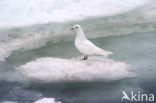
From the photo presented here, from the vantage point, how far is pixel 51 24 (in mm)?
5188

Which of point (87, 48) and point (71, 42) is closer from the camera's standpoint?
point (87, 48)

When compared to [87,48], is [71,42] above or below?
above

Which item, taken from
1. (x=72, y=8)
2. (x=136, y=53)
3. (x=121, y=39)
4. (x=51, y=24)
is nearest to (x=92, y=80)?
(x=136, y=53)

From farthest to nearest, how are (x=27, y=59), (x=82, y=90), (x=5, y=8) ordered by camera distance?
(x=5, y=8), (x=27, y=59), (x=82, y=90)

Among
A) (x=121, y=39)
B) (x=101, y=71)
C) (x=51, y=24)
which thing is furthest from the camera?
(x=51, y=24)

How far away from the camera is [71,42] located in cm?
479

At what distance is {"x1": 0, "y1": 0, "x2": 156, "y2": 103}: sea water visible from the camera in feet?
11.9

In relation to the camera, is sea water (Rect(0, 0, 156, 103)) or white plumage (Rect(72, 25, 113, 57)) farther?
white plumage (Rect(72, 25, 113, 57))

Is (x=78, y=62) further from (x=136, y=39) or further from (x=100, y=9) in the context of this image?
(x=100, y=9)

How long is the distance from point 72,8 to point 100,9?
0.51 m

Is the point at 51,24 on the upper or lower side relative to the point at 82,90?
upper

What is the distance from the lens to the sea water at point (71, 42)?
362 cm

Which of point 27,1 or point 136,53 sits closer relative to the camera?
point 136,53

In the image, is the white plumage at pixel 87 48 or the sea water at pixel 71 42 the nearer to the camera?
the sea water at pixel 71 42
